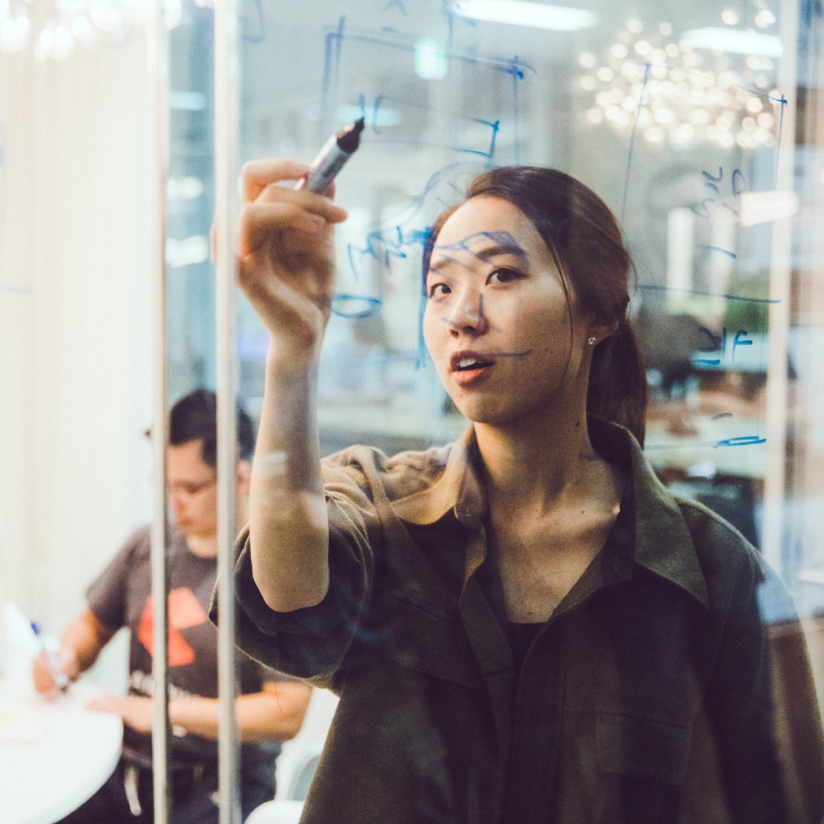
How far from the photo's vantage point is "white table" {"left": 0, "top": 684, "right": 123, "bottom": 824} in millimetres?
1232

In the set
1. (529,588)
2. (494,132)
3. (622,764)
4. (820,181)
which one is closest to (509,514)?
(529,588)

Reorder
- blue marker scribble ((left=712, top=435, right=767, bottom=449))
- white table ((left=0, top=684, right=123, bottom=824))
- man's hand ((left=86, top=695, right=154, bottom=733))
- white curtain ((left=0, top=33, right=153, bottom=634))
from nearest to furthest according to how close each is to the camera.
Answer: blue marker scribble ((left=712, top=435, right=767, bottom=449)), white table ((left=0, top=684, right=123, bottom=824)), man's hand ((left=86, top=695, right=154, bottom=733)), white curtain ((left=0, top=33, right=153, bottom=634))

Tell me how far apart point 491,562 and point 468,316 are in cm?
31

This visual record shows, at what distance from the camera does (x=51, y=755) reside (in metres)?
1.38

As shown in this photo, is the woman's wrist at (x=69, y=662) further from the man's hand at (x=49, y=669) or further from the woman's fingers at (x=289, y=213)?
the woman's fingers at (x=289, y=213)

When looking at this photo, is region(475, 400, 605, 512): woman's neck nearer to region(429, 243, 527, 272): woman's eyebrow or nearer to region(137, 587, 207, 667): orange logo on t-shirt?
region(429, 243, 527, 272): woman's eyebrow

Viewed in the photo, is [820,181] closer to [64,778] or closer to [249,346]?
[249,346]

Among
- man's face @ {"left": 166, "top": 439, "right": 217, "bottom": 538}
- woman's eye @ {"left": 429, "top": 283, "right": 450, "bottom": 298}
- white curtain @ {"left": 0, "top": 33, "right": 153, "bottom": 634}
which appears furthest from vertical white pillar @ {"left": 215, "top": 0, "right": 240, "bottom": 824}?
white curtain @ {"left": 0, "top": 33, "right": 153, "bottom": 634}

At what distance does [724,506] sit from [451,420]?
383mm

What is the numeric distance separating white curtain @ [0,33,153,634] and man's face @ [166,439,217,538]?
0.64 meters

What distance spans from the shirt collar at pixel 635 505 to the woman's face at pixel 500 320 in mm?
62

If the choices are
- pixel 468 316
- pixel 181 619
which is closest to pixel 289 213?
pixel 468 316

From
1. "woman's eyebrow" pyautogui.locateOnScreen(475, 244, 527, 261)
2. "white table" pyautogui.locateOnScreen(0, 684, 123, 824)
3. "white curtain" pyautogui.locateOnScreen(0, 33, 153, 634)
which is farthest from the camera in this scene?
"white curtain" pyautogui.locateOnScreen(0, 33, 153, 634)

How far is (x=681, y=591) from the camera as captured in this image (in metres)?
0.93
